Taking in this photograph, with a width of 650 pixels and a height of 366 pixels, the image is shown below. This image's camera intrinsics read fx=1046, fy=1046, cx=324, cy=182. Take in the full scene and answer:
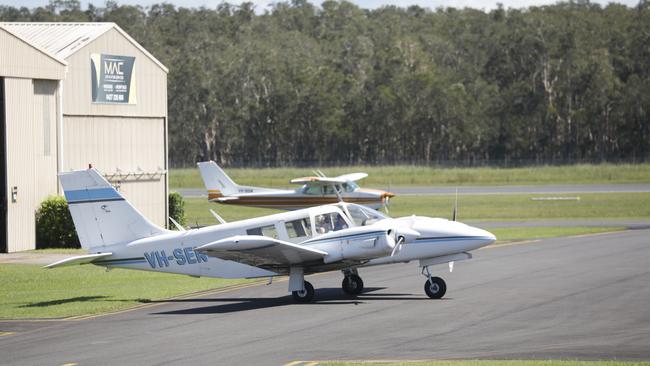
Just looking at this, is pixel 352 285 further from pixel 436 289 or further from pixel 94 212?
pixel 94 212

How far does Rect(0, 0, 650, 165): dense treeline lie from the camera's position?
111 meters

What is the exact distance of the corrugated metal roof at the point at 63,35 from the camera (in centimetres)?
3903

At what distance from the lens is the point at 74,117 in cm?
3884

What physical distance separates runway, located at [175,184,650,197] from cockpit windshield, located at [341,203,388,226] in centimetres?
4554

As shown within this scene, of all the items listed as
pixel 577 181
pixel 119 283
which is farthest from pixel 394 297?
pixel 577 181

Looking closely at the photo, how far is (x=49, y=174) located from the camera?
37000mm

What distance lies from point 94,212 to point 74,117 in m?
16.3

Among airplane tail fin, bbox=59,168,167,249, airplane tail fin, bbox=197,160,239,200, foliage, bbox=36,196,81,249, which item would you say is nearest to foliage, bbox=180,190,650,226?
airplane tail fin, bbox=197,160,239,200

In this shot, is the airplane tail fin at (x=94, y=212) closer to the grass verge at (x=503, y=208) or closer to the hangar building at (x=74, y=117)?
the hangar building at (x=74, y=117)

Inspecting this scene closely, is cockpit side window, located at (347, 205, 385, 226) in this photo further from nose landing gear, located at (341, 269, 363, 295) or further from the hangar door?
the hangar door

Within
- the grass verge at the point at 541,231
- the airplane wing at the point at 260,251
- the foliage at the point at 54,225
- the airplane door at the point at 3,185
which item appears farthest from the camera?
the grass verge at the point at 541,231

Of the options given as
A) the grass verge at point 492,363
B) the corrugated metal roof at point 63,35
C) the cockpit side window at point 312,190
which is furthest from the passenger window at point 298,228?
the cockpit side window at point 312,190

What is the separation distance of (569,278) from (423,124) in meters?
87.5

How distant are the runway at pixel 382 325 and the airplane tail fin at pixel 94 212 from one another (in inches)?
77.7
